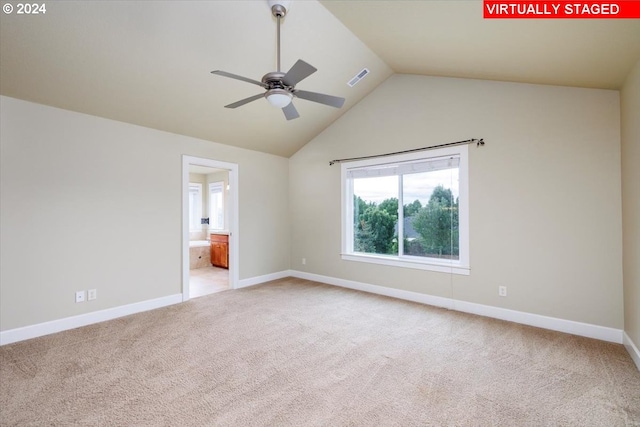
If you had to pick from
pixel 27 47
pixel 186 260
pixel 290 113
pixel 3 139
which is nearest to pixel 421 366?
pixel 290 113

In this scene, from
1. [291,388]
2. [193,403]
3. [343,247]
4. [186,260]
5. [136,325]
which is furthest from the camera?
[343,247]

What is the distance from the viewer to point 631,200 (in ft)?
8.43

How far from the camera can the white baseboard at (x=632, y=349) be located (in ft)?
7.97

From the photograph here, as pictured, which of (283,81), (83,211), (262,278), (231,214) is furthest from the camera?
(262,278)

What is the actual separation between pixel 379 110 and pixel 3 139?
181 inches

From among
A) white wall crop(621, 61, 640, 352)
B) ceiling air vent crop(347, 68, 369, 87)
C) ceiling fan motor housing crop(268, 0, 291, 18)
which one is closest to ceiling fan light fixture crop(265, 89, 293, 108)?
ceiling fan motor housing crop(268, 0, 291, 18)

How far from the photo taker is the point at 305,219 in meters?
5.73

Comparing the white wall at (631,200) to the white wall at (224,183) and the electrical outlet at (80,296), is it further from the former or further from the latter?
the white wall at (224,183)

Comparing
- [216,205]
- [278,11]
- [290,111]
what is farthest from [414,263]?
[216,205]

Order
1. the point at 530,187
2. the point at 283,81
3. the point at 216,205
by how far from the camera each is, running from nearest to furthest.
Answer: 1. the point at 283,81
2. the point at 530,187
3. the point at 216,205

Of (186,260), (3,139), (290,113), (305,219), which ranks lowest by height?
(186,260)

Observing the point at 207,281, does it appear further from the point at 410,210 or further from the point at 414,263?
the point at 410,210

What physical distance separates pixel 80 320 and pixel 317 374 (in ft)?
9.73

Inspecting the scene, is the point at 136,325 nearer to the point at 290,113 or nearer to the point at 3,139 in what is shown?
the point at 3,139
